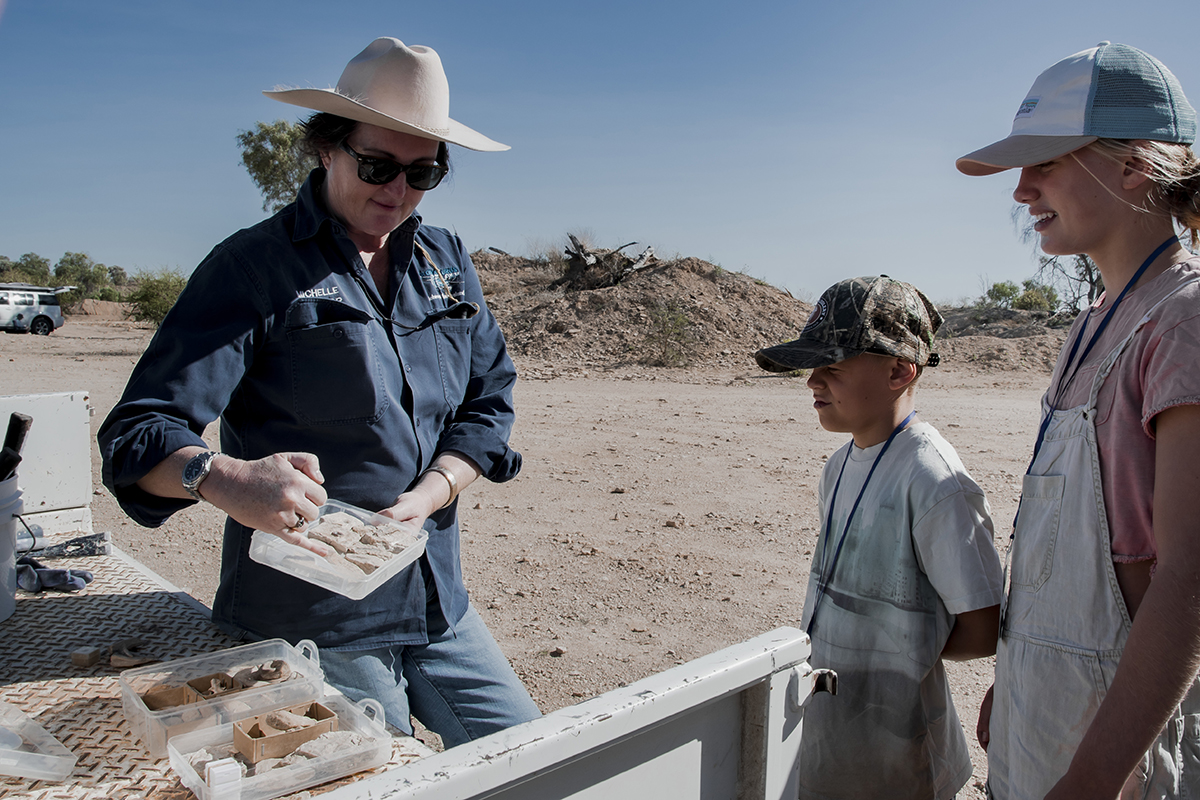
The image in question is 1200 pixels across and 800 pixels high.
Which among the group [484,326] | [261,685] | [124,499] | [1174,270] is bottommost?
[261,685]

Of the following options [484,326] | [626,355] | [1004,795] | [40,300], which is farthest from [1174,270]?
[40,300]

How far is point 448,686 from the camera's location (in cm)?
214

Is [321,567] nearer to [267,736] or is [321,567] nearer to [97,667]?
[267,736]

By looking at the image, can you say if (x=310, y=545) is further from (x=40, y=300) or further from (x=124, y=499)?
(x=40, y=300)

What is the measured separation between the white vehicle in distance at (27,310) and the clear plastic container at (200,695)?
31.2 m

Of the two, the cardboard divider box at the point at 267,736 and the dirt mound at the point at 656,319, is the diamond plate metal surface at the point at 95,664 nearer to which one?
the cardboard divider box at the point at 267,736

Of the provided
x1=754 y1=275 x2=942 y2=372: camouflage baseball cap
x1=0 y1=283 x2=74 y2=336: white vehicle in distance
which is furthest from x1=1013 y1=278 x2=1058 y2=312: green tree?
x1=0 y1=283 x2=74 y2=336: white vehicle in distance

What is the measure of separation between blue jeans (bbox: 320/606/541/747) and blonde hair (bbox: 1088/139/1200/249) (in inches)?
72.1

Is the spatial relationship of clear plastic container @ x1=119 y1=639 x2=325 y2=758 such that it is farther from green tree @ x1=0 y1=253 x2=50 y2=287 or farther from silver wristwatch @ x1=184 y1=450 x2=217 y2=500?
green tree @ x1=0 y1=253 x2=50 y2=287

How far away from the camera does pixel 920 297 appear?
2.33 m

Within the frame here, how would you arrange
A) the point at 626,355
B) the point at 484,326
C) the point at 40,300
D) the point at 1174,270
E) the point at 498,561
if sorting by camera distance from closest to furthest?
1. the point at 1174,270
2. the point at 484,326
3. the point at 498,561
4. the point at 626,355
5. the point at 40,300

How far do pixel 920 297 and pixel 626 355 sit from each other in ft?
51.1

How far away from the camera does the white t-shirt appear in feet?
6.32

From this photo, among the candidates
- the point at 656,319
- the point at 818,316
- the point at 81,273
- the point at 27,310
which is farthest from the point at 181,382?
the point at 81,273
